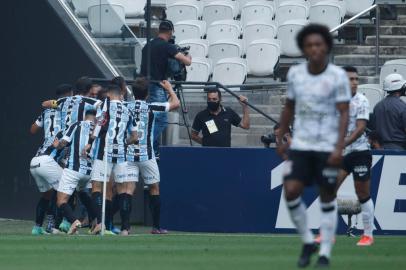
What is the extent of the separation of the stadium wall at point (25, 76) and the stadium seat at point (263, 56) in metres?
4.11

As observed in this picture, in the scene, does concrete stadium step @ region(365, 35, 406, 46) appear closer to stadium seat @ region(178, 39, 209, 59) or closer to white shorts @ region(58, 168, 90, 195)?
stadium seat @ region(178, 39, 209, 59)

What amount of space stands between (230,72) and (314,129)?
481 inches

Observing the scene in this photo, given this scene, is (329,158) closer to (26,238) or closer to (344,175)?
(344,175)

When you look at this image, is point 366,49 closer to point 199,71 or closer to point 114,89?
point 199,71

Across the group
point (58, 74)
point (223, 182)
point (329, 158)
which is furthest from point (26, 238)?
point (329, 158)

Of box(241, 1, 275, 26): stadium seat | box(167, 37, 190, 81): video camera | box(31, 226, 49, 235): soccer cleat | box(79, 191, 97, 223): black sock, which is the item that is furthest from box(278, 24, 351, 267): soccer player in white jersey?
box(241, 1, 275, 26): stadium seat

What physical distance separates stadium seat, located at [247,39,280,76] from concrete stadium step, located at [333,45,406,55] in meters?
1.29

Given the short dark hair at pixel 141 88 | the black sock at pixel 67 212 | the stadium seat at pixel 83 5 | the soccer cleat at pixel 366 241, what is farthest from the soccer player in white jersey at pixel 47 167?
the soccer cleat at pixel 366 241

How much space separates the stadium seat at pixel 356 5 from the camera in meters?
26.0

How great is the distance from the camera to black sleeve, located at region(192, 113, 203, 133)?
20656mm

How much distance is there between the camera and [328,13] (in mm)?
25844

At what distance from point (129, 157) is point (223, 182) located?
171 cm

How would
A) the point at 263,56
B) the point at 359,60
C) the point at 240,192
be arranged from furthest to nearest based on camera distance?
the point at 359,60
the point at 263,56
the point at 240,192

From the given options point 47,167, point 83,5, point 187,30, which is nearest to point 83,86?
point 47,167
